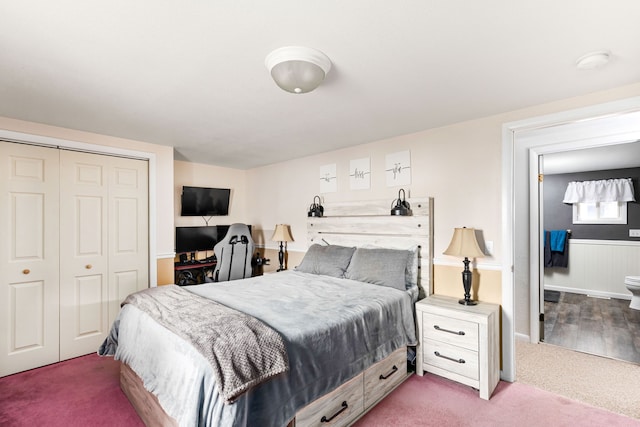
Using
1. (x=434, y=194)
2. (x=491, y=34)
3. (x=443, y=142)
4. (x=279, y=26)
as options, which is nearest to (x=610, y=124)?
(x=443, y=142)

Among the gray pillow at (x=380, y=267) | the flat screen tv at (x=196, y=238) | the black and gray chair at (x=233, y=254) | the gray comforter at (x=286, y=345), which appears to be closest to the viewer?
the gray comforter at (x=286, y=345)

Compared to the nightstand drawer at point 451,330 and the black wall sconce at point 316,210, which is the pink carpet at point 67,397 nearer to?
the nightstand drawer at point 451,330

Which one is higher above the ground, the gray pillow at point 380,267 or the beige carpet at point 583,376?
the gray pillow at point 380,267

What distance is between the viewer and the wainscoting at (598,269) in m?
5.00

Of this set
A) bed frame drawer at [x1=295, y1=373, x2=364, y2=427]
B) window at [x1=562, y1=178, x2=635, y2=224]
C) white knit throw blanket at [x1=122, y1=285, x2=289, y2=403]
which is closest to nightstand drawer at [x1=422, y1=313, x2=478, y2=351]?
bed frame drawer at [x1=295, y1=373, x2=364, y2=427]

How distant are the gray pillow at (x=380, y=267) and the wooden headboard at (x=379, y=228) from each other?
0.19 m

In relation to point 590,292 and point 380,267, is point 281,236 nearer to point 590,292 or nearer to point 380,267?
point 380,267

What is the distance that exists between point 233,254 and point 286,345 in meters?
2.39

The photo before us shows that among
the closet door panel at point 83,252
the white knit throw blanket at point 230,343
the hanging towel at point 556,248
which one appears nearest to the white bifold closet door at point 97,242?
the closet door panel at point 83,252

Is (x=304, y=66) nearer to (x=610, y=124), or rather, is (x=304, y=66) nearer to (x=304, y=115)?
(x=304, y=115)

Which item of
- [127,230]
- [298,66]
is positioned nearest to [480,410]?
[298,66]

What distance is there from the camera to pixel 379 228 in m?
3.43

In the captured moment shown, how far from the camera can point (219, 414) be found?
137 centimetres

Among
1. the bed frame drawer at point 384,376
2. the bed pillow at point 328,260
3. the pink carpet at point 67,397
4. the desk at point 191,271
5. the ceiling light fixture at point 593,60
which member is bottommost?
the pink carpet at point 67,397
